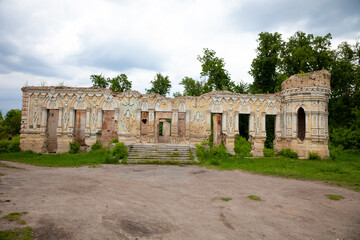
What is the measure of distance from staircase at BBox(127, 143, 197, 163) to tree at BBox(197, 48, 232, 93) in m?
15.0

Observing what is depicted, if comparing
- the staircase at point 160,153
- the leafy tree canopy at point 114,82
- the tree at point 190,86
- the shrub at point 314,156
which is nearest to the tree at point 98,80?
the leafy tree canopy at point 114,82

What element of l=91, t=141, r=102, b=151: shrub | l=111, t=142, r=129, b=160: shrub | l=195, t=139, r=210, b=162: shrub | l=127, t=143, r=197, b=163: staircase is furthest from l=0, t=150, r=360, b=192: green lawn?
l=127, t=143, r=197, b=163: staircase

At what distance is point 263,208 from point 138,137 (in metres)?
13.6

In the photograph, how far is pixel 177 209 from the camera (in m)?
5.36

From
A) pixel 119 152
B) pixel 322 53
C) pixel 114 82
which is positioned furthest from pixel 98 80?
pixel 322 53

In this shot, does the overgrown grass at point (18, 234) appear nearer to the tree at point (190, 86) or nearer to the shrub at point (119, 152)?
the shrub at point (119, 152)

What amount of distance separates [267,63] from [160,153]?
20.2m

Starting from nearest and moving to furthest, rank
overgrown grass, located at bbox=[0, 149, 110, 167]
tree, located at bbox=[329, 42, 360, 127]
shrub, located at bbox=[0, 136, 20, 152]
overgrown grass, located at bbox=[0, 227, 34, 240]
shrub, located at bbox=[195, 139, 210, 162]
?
overgrown grass, located at bbox=[0, 227, 34, 240]
overgrown grass, located at bbox=[0, 149, 110, 167]
shrub, located at bbox=[195, 139, 210, 162]
shrub, located at bbox=[0, 136, 20, 152]
tree, located at bbox=[329, 42, 360, 127]

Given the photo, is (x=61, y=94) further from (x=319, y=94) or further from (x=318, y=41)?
(x=318, y=41)

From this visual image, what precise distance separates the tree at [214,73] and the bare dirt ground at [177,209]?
2097cm

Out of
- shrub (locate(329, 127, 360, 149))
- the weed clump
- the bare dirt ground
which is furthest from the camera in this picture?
shrub (locate(329, 127, 360, 149))

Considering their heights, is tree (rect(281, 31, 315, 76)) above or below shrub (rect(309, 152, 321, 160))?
above

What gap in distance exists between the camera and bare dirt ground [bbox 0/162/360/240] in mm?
4043

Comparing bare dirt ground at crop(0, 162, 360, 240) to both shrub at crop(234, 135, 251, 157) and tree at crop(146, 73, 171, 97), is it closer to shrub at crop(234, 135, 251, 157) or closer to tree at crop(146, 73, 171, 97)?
shrub at crop(234, 135, 251, 157)
